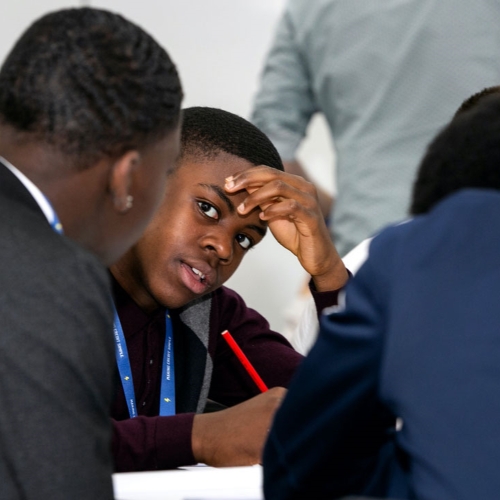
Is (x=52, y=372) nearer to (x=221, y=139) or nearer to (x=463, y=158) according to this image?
(x=463, y=158)

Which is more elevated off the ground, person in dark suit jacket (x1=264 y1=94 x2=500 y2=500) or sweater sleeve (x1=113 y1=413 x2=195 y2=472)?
person in dark suit jacket (x1=264 y1=94 x2=500 y2=500)

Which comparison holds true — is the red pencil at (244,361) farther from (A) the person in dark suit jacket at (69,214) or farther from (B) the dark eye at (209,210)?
(A) the person in dark suit jacket at (69,214)

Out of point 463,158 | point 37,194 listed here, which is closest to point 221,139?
point 37,194

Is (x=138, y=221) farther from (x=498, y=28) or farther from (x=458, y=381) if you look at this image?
(x=498, y=28)

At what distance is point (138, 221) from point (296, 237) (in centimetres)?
67

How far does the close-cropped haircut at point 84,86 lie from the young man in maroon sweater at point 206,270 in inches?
21.0

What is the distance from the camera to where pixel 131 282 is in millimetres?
1623

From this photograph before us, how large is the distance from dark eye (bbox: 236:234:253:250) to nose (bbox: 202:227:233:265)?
0.06m

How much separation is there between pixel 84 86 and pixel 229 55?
2676 mm

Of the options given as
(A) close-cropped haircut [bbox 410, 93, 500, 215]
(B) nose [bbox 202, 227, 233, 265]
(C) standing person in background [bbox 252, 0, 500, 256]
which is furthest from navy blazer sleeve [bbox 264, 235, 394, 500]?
(C) standing person in background [bbox 252, 0, 500, 256]

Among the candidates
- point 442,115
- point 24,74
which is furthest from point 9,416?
point 442,115

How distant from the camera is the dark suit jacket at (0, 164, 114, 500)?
0.83m

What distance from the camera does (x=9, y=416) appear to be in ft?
2.73

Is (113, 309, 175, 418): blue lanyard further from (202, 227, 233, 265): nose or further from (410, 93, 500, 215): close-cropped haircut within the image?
(410, 93, 500, 215): close-cropped haircut
